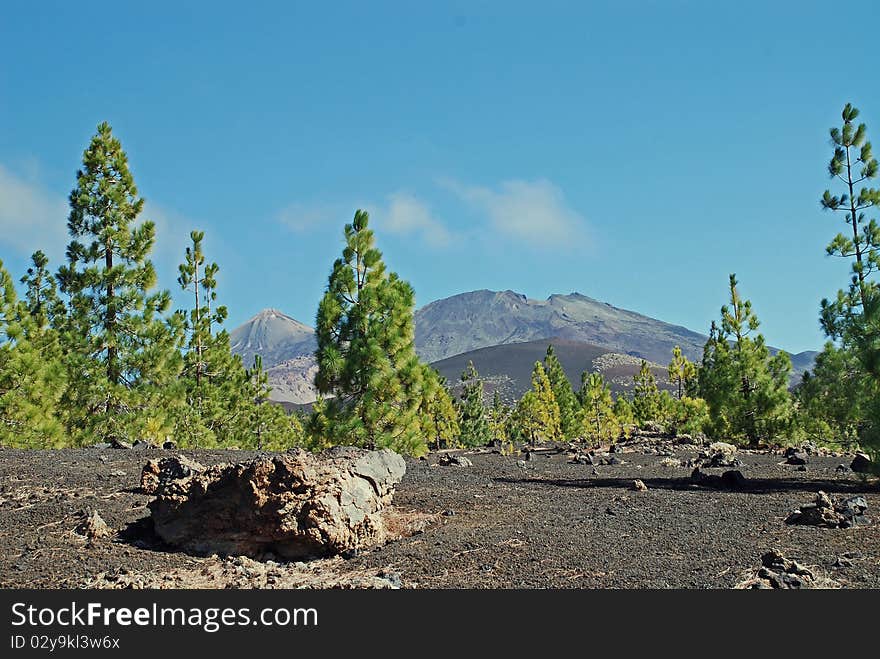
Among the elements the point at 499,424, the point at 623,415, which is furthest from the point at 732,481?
the point at 499,424

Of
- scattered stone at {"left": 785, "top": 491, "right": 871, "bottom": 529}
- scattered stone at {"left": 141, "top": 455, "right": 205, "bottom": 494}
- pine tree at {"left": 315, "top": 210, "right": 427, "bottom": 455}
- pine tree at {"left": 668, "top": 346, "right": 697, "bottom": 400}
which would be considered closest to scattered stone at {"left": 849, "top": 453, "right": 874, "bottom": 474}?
scattered stone at {"left": 785, "top": 491, "right": 871, "bottom": 529}

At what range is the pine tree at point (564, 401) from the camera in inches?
2121

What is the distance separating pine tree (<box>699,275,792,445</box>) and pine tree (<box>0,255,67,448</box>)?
22.3 m

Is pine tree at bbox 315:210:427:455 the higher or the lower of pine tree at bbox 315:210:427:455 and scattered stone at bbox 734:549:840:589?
the higher

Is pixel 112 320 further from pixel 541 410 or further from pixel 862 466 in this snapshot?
pixel 541 410

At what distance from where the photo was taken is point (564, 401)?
5738 centimetres

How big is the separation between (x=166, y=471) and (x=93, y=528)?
1.36m

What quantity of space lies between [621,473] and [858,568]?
28.4 feet

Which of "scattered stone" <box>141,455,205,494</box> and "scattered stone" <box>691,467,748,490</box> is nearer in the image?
"scattered stone" <box>141,455,205,494</box>

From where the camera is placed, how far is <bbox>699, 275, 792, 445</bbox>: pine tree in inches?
1045

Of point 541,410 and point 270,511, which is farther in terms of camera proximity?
point 541,410

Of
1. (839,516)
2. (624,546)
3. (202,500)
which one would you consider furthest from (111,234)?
(839,516)

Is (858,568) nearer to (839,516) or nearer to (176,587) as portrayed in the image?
(839,516)

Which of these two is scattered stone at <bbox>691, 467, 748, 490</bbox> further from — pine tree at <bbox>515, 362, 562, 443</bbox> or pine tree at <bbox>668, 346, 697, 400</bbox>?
pine tree at <bbox>668, 346, 697, 400</bbox>
